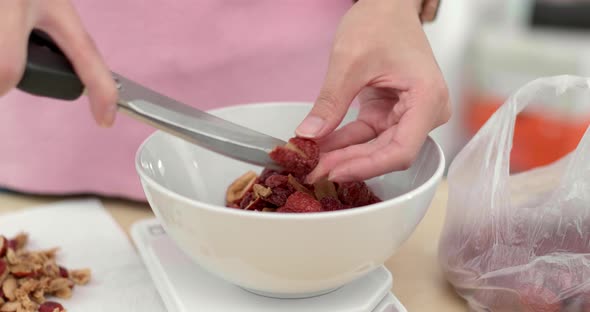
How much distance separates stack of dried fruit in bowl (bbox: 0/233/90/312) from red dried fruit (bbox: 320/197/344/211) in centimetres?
27

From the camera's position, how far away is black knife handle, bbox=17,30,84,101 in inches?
19.5

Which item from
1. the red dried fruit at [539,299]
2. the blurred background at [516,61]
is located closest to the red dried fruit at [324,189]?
the red dried fruit at [539,299]

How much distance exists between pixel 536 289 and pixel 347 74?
280 mm

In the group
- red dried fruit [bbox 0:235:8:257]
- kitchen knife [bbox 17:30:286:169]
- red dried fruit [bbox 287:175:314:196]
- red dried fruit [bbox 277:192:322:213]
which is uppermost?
kitchen knife [bbox 17:30:286:169]

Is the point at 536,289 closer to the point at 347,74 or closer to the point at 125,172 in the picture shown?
the point at 347,74

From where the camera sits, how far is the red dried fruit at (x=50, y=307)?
0.61m

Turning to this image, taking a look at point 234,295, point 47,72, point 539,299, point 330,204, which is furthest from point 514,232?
point 47,72

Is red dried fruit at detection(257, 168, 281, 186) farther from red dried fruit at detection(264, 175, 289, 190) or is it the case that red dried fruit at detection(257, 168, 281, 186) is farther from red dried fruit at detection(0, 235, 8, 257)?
red dried fruit at detection(0, 235, 8, 257)

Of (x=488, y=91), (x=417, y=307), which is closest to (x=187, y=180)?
(x=417, y=307)

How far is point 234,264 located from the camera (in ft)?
1.78

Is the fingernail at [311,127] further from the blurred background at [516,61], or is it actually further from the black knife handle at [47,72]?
the blurred background at [516,61]

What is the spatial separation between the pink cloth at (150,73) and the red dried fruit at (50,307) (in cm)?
26

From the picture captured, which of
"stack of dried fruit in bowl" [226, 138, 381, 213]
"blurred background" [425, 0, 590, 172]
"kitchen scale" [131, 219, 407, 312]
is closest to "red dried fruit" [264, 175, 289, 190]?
"stack of dried fruit in bowl" [226, 138, 381, 213]

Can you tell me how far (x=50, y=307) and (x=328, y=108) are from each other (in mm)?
346
